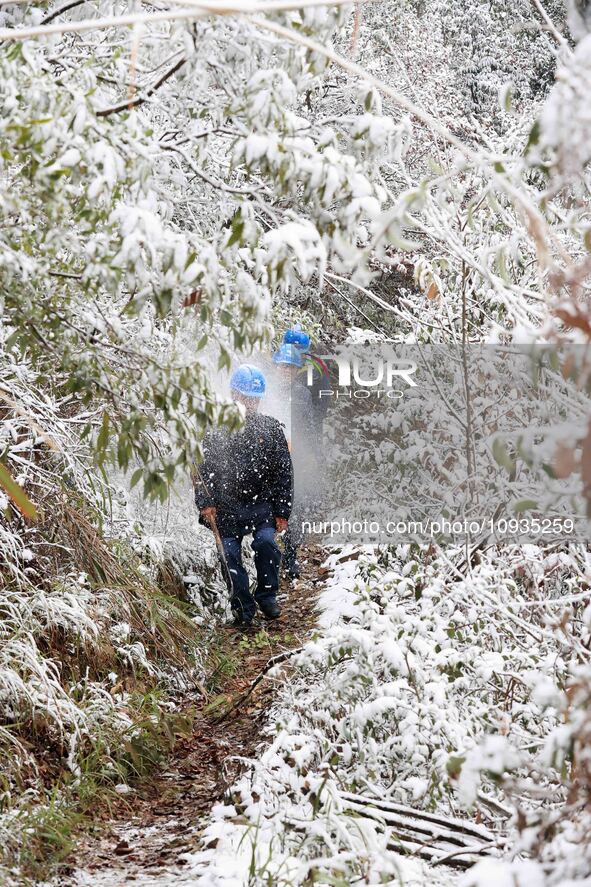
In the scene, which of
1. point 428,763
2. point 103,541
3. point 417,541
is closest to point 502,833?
point 428,763

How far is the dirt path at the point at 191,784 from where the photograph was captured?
3781 mm

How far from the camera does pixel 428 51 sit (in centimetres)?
1480

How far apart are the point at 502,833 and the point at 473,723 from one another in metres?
0.66

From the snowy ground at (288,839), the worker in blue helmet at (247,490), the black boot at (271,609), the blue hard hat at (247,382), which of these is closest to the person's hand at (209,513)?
the worker in blue helmet at (247,490)

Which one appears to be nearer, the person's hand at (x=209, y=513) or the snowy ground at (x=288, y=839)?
the snowy ground at (x=288, y=839)

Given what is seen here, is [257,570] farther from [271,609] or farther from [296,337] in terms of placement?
[296,337]

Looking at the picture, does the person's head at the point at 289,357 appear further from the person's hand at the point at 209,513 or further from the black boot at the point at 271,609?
the black boot at the point at 271,609

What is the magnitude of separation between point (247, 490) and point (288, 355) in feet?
7.00

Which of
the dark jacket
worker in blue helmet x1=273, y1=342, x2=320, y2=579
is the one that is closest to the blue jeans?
the dark jacket

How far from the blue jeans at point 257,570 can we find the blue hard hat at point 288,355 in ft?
7.06

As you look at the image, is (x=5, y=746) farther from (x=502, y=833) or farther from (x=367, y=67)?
(x=367, y=67)

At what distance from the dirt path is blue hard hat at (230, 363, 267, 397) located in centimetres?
188

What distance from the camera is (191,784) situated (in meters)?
4.67

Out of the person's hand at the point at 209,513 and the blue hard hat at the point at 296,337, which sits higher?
the blue hard hat at the point at 296,337
